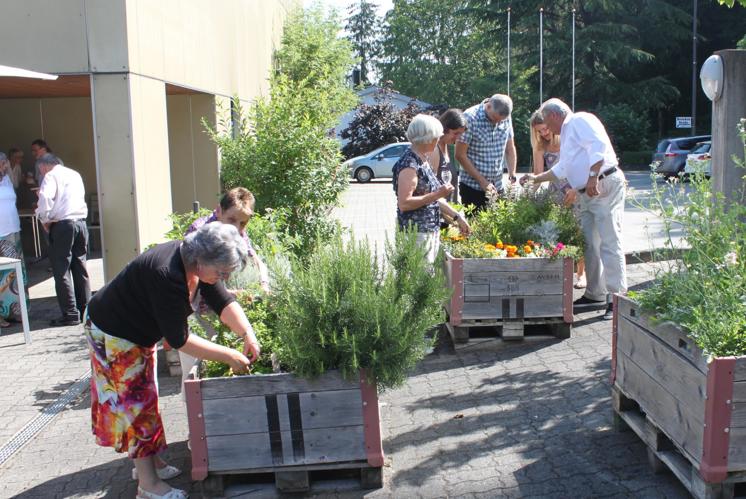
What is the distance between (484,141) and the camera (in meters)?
7.37

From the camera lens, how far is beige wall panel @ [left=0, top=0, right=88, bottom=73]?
7.68 m

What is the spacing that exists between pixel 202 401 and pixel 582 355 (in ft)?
10.6

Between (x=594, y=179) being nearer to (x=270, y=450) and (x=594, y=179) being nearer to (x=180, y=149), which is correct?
(x=270, y=450)

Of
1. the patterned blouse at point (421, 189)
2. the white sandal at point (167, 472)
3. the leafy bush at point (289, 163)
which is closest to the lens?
the white sandal at point (167, 472)

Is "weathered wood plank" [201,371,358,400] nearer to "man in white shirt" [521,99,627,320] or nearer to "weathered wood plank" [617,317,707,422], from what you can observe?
"weathered wood plank" [617,317,707,422]

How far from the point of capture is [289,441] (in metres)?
3.83

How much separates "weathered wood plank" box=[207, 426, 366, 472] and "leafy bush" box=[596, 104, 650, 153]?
35.9 m

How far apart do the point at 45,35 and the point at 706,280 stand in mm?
6827

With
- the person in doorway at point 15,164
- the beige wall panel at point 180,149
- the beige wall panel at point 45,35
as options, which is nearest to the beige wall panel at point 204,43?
the beige wall panel at point 45,35

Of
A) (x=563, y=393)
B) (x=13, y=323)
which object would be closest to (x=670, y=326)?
(x=563, y=393)

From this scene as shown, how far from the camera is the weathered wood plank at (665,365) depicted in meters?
3.36

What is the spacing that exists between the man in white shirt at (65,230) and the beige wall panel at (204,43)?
1327mm

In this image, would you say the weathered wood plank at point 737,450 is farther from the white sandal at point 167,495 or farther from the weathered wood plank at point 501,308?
the weathered wood plank at point 501,308

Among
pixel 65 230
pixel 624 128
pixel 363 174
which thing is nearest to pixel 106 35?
pixel 65 230
